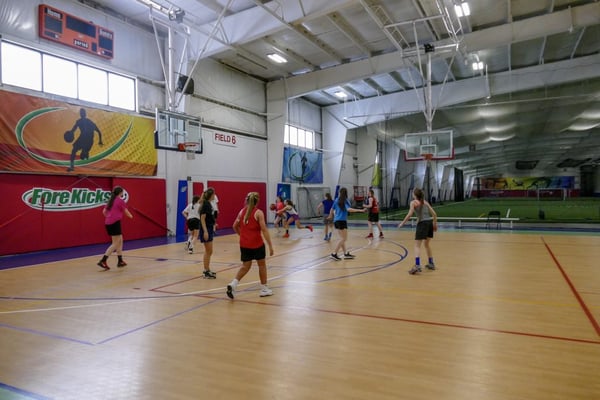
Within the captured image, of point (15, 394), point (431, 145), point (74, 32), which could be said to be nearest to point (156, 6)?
point (74, 32)

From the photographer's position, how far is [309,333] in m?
4.65

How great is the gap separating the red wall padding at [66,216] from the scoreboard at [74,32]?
4574 mm

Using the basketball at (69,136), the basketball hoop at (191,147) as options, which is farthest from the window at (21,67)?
the basketball hoop at (191,147)

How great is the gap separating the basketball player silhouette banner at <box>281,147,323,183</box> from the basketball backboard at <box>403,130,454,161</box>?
8.51m

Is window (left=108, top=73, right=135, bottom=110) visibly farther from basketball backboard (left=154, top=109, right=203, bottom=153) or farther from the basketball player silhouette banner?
the basketball player silhouette banner

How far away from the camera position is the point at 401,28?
56.0 ft

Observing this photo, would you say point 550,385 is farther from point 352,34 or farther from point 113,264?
point 352,34

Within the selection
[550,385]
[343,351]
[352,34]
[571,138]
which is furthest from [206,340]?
[571,138]

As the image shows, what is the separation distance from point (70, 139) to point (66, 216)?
267 centimetres

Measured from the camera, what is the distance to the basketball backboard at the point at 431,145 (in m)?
17.7

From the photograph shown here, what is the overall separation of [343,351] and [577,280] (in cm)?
577

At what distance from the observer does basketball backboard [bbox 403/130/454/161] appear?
17734 mm

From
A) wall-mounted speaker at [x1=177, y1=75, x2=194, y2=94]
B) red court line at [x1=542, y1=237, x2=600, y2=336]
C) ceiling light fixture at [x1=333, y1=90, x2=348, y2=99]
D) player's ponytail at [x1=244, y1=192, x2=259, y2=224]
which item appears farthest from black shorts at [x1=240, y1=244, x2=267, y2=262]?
ceiling light fixture at [x1=333, y1=90, x2=348, y2=99]

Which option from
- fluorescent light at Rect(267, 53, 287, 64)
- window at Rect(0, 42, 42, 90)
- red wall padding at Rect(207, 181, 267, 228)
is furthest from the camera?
red wall padding at Rect(207, 181, 267, 228)
